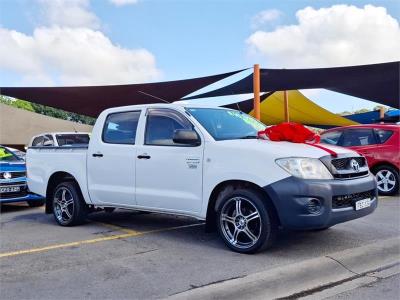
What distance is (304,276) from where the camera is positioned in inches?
177

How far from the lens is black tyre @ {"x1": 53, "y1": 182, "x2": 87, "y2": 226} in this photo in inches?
274

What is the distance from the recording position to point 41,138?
14.5 meters

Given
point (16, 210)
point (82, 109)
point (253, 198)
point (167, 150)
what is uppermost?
point (82, 109)

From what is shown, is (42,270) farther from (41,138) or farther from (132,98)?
(132,98)

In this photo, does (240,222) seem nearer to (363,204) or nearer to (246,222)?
(246,222)

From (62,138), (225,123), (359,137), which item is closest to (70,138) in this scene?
(62,138)

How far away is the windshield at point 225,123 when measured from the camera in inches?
225

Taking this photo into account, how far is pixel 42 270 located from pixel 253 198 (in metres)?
2.27

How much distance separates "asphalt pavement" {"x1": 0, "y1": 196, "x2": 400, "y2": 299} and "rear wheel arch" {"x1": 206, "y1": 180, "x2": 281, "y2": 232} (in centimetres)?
35

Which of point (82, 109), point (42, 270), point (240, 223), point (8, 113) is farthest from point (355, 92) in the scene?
point (8, 113)

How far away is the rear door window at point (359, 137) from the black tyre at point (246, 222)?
20.4ft

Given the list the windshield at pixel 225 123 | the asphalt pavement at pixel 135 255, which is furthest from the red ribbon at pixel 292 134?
the asphalt pavement at pixel 135 255

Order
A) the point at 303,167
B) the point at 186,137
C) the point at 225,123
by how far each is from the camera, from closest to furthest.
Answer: the point at 303,167 → the point at 186,137 → the point at 225,123

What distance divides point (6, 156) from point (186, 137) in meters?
6.22
